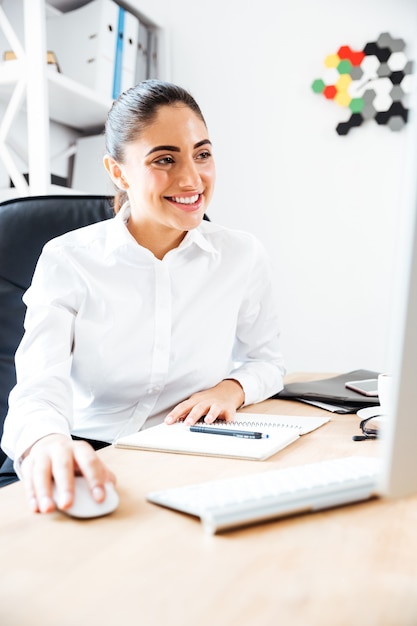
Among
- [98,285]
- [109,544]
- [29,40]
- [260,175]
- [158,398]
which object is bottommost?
[158,398]

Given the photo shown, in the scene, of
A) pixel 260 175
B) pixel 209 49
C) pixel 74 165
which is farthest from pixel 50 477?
pixel 209 49

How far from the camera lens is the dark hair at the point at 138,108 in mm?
1236

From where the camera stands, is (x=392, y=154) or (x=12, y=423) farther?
(x=392, y=154)

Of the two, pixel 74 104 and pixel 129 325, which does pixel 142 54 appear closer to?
pixel 74 104

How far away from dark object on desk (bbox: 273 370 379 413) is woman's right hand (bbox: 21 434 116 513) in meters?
0.58

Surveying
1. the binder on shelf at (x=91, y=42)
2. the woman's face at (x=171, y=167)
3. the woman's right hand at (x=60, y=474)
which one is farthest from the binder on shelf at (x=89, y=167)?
the woman's right hand at (x=60, y=474)

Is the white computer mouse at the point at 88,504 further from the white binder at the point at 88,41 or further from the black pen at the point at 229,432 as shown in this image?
the white binder at the point at 88,41

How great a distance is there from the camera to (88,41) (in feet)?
6.77

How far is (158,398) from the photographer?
1.22 meters

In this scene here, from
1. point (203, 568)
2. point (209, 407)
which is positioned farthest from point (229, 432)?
point (203, 568)

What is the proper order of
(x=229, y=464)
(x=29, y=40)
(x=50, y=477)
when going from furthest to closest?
(x=29, y=40), (x=229, y=464), (x=50, y=477)

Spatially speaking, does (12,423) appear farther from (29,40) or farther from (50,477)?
(29,40)

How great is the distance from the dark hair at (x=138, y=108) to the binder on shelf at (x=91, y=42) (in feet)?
2.81

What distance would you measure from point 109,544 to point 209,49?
237cm
